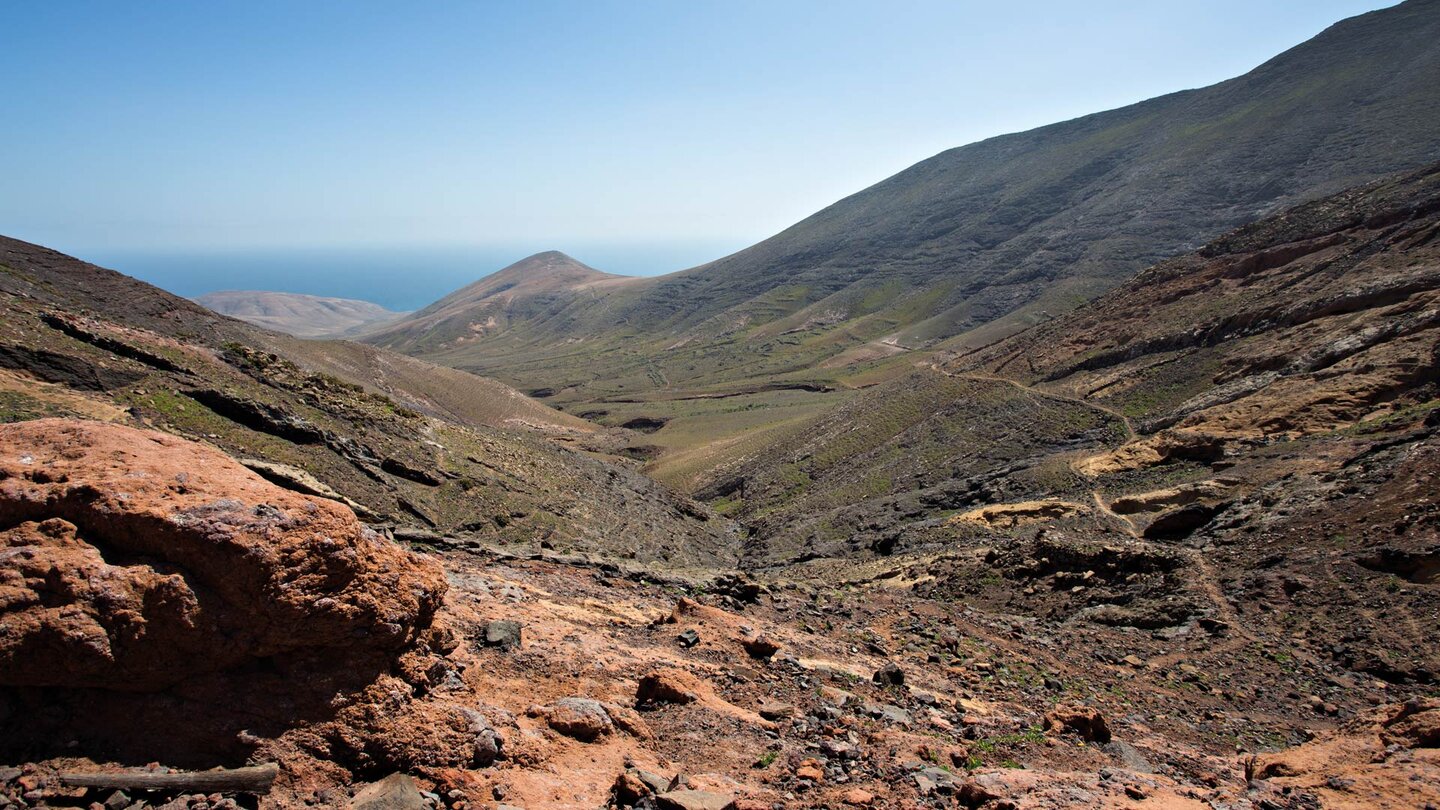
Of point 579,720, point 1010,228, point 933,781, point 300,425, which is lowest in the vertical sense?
point 933,781

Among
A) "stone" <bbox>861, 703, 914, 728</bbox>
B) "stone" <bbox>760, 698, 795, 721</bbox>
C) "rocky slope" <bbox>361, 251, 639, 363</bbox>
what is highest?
"rocky slope" <bbox>361, 251, 639, 363</bbox>

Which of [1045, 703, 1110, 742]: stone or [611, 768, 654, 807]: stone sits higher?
[611, 768, 654, 807]: stone

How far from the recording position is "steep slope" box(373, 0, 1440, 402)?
8844 centimetres

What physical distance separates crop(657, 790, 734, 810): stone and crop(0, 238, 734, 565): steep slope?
40.5 ft

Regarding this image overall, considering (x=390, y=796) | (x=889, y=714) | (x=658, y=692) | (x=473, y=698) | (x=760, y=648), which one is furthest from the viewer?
(x=760, y=648)

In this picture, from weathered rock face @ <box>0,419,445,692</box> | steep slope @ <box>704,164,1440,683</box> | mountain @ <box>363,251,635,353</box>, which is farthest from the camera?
mountain @ <box>363,251,635,353</box>

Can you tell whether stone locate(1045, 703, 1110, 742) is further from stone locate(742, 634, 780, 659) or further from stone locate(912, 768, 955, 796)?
stone locate(742, 634, 780, 659)

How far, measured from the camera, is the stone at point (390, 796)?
18.4ft

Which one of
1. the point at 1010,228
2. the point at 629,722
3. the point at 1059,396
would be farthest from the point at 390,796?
the point at 1010,228

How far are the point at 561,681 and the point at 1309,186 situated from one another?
346 feet

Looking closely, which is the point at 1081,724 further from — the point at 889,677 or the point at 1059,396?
the point at 1059,396

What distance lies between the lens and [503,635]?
9.42 metres

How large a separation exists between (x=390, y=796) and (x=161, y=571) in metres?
2.59

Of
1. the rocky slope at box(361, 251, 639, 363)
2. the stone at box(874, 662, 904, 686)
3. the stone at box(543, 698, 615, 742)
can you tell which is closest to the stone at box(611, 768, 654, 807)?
the stone at box(543, 698, 615, 742)
